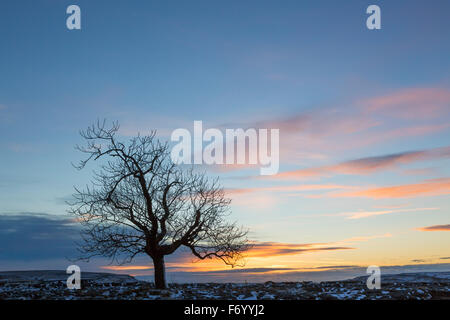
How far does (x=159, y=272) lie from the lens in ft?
88.5

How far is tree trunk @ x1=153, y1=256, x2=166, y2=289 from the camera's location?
26.8 m

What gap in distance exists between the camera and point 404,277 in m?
35.8

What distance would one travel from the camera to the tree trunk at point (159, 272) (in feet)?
87.9

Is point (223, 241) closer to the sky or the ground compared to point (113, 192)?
closer to the ground

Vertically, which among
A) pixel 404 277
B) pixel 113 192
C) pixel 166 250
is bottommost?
pixel 404 277

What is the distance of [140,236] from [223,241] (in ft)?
16.0
